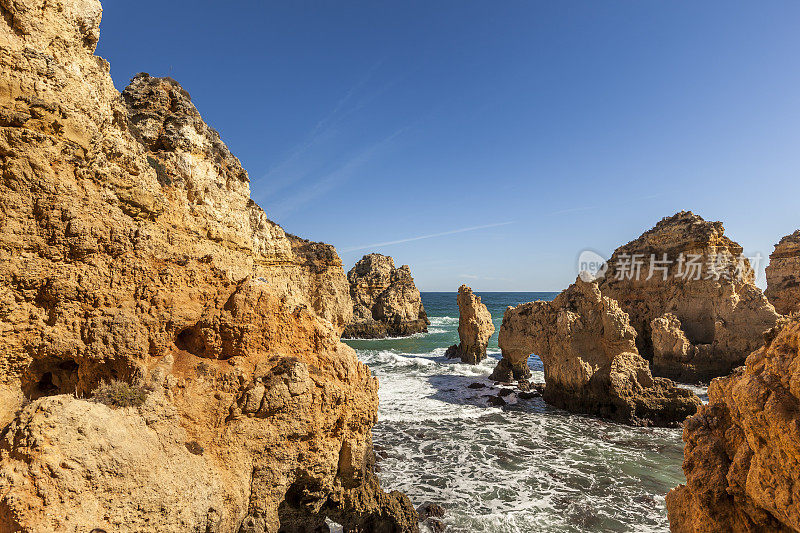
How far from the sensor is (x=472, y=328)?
110 ft

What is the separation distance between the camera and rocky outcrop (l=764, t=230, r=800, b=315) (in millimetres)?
30478

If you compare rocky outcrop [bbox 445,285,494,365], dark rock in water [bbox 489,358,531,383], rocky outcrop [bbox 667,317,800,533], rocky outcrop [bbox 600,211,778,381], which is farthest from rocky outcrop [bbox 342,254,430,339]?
rocky outcrop [bbox 667,317,800,533]

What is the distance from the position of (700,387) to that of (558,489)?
58.0 ft

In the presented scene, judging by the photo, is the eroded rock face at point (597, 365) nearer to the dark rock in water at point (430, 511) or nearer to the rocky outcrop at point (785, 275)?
the dark rock in water at point (430, 511)

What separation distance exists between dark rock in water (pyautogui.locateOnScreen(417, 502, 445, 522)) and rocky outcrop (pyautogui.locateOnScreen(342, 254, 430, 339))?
1840 inches

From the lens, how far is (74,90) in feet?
16.2

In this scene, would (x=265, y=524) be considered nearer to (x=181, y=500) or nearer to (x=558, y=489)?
(x=181, y=500)

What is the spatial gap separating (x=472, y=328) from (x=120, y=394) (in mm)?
30654

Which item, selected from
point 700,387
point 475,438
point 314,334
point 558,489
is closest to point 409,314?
point 700,387

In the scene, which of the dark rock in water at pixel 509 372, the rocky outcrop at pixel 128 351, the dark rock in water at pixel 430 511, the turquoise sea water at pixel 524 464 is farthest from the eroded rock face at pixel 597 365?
the rocky outcrop at pixel 128 351

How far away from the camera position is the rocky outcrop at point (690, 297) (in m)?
23.2

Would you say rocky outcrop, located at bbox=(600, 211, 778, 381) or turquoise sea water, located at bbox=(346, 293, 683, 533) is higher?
rocky outcrop, located at bbox=(600, 211, 778, 381)

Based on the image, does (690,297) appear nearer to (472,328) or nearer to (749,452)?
(472,328)

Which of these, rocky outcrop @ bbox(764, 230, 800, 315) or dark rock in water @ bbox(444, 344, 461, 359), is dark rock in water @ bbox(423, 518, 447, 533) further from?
rocky outcrop @ bbox(764, 230, 800, 315)
